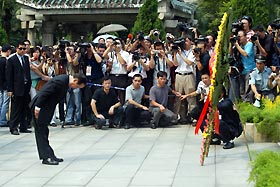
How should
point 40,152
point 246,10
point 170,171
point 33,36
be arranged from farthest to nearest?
1. point 33,36
2. point 246,10
3. point 40,152
4. point 170,171

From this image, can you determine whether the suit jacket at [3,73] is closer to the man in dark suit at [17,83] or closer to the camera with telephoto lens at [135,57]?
the man in dark suit at [17,83]

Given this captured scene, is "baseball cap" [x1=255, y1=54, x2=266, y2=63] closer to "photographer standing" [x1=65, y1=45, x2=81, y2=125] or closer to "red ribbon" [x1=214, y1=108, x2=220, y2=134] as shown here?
"red ribbon" [x1=214, y1=108, x2=220, y2=134]

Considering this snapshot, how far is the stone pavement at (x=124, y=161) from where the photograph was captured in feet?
22.6

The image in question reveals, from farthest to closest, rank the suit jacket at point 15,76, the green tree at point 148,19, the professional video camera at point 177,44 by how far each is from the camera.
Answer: the green tree at point 148,19, the professional video camera at point 177,44, the suit jacket at point 15,76

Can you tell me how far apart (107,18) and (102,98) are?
11208 millimetres

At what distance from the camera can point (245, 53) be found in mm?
10859

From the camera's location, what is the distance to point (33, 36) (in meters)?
21.9

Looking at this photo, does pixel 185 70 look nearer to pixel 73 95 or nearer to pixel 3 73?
pixel 73 95

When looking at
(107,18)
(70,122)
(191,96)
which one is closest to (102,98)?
(70,122)

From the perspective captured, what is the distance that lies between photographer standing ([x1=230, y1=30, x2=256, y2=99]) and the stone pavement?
1598 mm

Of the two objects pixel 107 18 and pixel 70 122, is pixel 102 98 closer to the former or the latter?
pixel 70 122

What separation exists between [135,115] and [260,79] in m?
2.76

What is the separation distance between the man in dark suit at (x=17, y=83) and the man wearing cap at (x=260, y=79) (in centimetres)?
448

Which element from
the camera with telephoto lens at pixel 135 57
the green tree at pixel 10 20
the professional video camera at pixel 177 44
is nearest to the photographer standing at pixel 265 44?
the professional video camera at pixel 177 44
